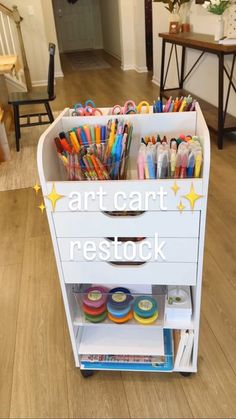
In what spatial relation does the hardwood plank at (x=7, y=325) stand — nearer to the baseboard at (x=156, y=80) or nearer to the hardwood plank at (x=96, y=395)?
the hardwood plank at (x=96, y=395)

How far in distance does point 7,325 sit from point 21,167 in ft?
6.12

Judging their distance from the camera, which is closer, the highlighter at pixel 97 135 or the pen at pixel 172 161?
the pen at pixel 172 161

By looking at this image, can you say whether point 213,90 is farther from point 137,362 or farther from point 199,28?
point 137,362

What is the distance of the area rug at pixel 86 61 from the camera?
289 inches

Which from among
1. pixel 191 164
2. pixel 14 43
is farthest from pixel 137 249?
pixel 14 43

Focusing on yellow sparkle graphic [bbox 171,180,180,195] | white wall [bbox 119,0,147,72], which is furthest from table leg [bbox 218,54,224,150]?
white wall [bbox 119,0,147,72]

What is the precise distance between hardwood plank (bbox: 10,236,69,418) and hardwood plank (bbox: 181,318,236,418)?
44 centimetres

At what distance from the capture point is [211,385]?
1.22m

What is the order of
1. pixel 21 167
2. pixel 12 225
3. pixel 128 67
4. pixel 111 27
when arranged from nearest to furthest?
pixel 12 225 → pixel 21 167 → pixel 128 67 → pixel 111 27

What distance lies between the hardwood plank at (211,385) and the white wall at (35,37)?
604 cm

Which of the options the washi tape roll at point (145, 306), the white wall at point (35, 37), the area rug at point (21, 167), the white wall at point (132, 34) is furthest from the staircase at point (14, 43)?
the washi tape roll at point (145, 306)

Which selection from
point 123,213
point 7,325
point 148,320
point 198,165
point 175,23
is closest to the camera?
point 198,165

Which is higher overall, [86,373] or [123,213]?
[123,213]

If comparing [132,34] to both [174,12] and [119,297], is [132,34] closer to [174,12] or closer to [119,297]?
[174,12]
